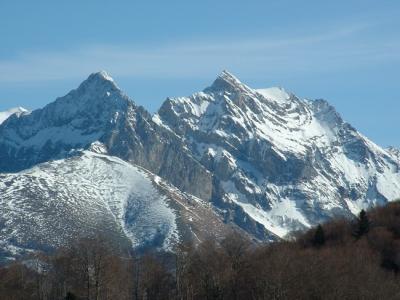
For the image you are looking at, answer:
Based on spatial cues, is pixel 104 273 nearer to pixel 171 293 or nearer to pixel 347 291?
pixel 171 293

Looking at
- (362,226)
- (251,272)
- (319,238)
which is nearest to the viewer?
(251,272)

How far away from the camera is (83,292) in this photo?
15900 centimetres

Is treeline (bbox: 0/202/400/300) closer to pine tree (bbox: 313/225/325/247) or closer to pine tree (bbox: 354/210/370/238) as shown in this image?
pine tree (bbox: 313/225/325/247)

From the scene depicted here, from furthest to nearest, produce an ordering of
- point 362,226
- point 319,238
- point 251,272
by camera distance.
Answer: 1. point 319,238
2. point 362,226
3. point 251,272

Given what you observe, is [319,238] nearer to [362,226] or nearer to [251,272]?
[362,226]

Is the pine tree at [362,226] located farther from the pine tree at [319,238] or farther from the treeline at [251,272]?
the pine tree at [319,238]

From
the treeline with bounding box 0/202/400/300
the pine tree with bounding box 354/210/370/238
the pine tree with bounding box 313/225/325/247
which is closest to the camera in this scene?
the treeline with bounding box 0/202/400/300

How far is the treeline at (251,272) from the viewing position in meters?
130

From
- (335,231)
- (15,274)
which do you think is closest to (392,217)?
(335,231)

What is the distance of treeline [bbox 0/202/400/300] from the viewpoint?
13038 cm

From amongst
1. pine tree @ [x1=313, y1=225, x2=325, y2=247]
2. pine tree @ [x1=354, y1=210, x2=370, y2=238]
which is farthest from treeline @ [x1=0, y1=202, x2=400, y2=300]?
pine tree @ [x1=354, y1=210, x2=370, y2=238]

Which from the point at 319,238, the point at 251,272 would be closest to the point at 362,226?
the point at 319,238

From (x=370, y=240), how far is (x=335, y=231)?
18935mm

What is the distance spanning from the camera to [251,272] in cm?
14350
